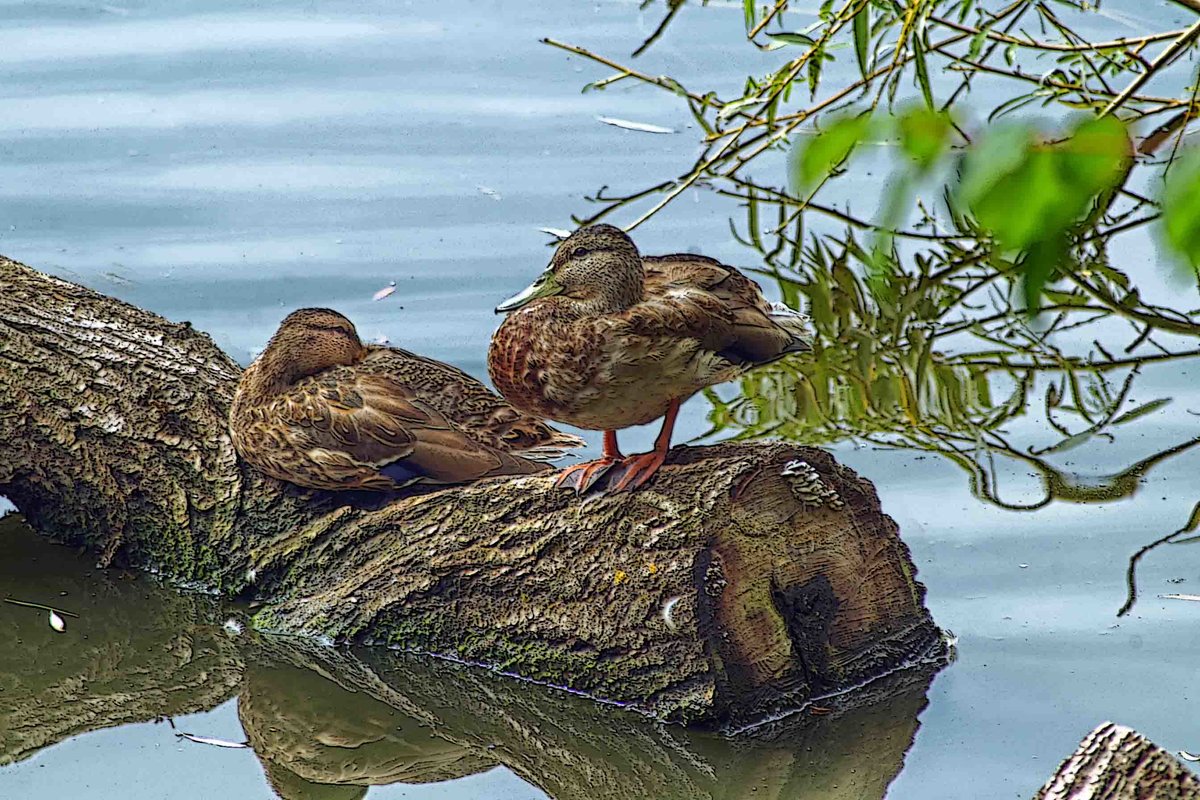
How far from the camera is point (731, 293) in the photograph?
4.69 m

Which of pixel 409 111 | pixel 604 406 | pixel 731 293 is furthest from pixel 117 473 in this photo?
pixel 409 111

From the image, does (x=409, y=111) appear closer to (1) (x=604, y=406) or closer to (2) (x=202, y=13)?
(2) (x=202, y=13)

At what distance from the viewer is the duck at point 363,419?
5020 mm

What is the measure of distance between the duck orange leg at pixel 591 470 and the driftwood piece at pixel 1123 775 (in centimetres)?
170

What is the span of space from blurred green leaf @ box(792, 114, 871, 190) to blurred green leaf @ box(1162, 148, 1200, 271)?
271mm

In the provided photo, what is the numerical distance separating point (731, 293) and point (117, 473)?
203 cm

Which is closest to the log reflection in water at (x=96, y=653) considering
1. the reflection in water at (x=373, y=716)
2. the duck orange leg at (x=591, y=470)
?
the reflection in water at (x=373, y=716)

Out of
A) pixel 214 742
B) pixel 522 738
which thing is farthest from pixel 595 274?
pixel 214 742

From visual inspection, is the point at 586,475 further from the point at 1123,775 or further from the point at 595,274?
the point at 1123,775

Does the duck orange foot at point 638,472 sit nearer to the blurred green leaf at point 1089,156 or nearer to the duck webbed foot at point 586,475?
the duck webbed foot at point 586,475

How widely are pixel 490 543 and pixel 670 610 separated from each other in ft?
1.93

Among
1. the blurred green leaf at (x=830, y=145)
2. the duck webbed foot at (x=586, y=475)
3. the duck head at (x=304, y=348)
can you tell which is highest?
the blurred green leaf at (x=830, y=145)

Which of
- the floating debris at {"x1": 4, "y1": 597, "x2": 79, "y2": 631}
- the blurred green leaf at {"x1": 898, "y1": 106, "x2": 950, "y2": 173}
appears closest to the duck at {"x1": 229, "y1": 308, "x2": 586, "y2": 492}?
the floating debris at {"x1": 4, "y1": 597, "x2": 79, "y2": 631}

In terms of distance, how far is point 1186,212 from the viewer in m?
1.28
